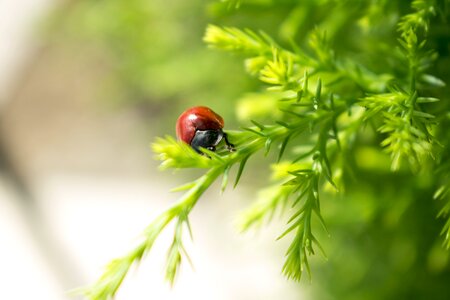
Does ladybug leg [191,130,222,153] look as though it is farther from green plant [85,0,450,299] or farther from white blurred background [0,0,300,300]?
white blurred background [0,0,300,300]

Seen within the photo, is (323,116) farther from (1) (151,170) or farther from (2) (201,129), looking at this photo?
(1) (151,170)

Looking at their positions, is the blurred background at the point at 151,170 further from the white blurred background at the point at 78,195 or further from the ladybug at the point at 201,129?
the ladybug at the point at 201,129

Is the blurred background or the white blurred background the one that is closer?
the blurred background

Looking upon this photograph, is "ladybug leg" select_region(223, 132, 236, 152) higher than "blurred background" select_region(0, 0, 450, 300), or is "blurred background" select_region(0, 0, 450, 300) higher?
"ladybug leg" select_region(223, 132, 236, 152)

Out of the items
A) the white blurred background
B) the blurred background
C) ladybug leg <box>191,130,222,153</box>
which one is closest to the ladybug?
ladybug leg <box>191,130,222,153</box>

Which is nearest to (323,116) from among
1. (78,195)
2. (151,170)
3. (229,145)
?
(229,145)

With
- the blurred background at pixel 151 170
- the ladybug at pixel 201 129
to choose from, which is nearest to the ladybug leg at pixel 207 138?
the ladybug at pixel 201 129
